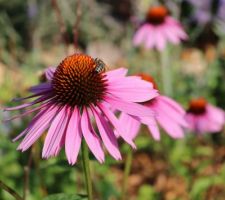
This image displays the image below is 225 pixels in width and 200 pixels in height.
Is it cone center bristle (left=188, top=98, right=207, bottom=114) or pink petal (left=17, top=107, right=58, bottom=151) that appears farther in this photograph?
cone center bristle (left=188, top=98, right=207, bottom=114)

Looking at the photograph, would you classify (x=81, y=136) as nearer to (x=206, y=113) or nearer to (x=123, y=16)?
(x=206, y=113)

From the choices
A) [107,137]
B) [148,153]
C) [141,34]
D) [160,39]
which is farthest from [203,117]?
[107,137]

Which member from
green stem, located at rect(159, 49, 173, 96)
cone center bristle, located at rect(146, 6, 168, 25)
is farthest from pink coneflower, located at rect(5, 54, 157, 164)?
green stem, located at rect(159, 49, 173, 96)

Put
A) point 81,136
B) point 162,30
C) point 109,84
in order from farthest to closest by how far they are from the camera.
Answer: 1. point 162,30
2. point 109,84
3. point 81,136

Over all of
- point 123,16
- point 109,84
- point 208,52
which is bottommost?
point 109,84

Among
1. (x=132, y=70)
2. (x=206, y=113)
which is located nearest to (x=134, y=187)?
(x=206, y=113)

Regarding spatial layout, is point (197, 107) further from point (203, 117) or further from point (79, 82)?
point (79, 82)

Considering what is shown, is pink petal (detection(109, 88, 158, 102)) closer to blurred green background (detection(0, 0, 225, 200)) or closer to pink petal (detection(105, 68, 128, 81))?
pink petal (detection(105, 68, 128, 81))
